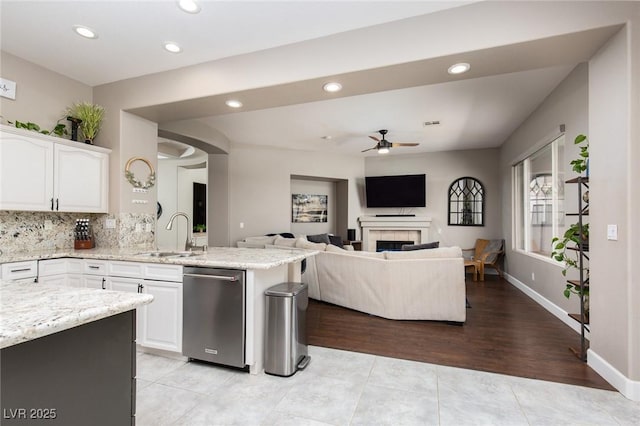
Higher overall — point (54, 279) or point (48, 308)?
point (48, 308)

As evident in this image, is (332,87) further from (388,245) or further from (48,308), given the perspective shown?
(388,245)

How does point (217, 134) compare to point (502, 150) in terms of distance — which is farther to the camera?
point (502, 150)

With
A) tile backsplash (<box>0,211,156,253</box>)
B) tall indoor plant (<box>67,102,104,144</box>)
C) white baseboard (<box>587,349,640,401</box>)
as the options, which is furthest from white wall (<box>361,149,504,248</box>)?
tall indoor plant (<box>67,102,104,144</box>)

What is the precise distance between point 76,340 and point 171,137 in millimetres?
4357

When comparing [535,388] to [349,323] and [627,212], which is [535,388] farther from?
[349,323]

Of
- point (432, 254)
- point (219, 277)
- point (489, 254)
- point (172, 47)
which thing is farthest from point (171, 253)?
point (489, 254)

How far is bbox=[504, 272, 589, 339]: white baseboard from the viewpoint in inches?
132

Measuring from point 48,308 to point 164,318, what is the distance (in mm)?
1667

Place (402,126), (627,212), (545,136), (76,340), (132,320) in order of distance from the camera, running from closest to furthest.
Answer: (76,340)
(132,320)
(627,212)
(545,136)
(402,126)

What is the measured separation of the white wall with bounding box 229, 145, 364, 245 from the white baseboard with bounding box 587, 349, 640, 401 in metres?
5.40

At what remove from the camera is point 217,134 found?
5.60 meters

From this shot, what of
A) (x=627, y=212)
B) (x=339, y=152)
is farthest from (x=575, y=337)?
(x=339, y=152)

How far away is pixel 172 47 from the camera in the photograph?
9.04 ft

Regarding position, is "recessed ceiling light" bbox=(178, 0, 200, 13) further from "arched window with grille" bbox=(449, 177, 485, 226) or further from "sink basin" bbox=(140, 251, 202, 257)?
"arched window with grille" bbox=(449, 177, 485, 226)
